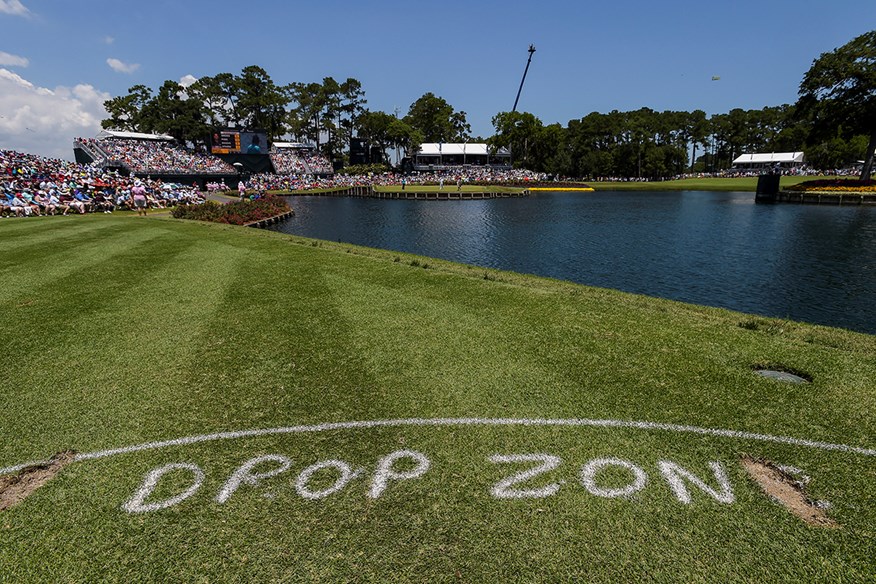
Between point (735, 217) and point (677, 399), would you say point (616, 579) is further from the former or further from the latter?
point (735, 217)

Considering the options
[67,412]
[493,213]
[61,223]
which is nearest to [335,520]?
[67,412]

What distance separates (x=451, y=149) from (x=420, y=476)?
13125cm

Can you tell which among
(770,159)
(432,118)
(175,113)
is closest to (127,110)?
(175,113)

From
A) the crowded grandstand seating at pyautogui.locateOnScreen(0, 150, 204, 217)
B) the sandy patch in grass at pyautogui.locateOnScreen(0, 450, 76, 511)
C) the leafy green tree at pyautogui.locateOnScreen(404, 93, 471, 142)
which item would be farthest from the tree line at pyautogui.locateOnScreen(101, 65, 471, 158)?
the sandy patch in grass at pyautogui.locateOnScreen(0, 450, 76, 511)

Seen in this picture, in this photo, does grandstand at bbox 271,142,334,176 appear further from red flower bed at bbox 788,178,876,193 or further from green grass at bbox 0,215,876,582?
green grass at bbox 0,215,876,582

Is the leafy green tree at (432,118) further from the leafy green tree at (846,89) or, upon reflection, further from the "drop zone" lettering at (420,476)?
the "drop zone" lettering at (420,476)

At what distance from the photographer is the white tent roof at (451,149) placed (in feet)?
418

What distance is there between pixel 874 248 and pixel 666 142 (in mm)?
123537

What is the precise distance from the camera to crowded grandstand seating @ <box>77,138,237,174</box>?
67188mm

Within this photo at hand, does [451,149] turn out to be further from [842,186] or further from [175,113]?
[842,186]

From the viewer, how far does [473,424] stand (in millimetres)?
5613

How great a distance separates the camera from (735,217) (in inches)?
1638

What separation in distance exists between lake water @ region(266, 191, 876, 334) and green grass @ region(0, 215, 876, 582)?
25.6 feet

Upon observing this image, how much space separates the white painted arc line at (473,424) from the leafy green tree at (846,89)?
225ft
